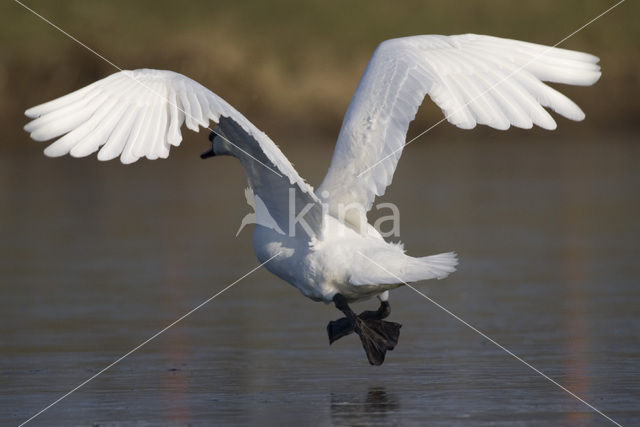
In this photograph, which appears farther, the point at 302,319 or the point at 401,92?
the point at 302,319

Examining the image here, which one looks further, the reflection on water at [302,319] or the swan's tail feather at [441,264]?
the swan's tail feather at [441,264]

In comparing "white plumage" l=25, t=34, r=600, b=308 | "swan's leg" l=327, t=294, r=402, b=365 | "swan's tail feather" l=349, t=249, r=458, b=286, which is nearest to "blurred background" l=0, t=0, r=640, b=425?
"swan's leg" l=327, t=294, r=402, b=365

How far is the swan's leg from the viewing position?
33.0 feet

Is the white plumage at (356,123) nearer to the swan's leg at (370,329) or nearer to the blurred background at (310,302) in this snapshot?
the swan's leg at (370,329)

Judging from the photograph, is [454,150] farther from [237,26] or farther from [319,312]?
[319,312]

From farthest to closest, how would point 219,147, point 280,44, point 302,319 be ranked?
point 280,44
point 302,319
point 219,147

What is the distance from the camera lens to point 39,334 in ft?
38.4

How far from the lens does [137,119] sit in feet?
28.8

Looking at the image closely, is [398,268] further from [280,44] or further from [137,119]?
[280,44]

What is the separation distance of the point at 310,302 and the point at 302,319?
1.01m

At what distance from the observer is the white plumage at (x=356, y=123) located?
8797mm

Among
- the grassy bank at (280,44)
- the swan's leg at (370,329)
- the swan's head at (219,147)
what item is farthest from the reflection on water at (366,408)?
the grassy bank at (280,44)

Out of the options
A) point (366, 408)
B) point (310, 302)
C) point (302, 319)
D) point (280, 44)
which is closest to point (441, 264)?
point (366, 408)

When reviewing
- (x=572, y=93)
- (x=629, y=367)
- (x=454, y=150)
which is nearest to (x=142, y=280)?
(x=629, y=367)
